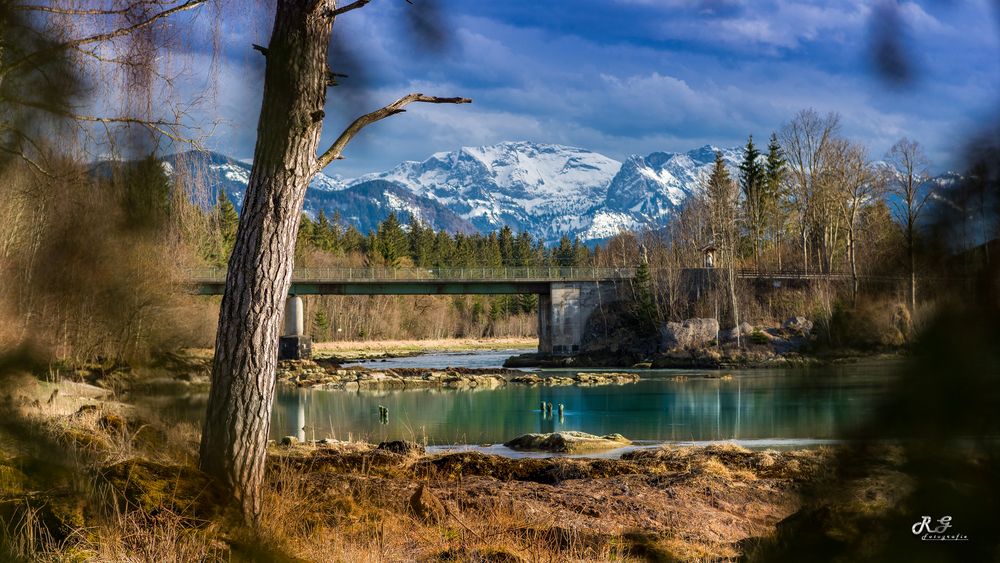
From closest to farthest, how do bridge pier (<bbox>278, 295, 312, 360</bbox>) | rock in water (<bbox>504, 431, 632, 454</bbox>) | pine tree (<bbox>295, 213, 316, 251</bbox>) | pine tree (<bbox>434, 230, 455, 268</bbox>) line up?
1. rock in water (<bbox>504, 431, 632, 454</bbox>)
2. bridge pier (<bbox>278, 295, 312, 360</bbox>)
3. pine tree (<bbox>295, 213, 316, 251</bbox>)
4. pine tree (<bbox>434, 230, 455, 268</bbox>)

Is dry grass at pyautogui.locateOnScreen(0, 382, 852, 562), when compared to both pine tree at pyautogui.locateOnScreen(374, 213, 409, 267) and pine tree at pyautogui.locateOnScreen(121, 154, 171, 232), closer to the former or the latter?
pine tree at pyautogui.locateOnScreen(121, 154, 171, 232)

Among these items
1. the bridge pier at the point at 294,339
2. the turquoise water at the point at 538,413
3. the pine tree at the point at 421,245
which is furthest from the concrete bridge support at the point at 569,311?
the pine tree at the point at 421,245

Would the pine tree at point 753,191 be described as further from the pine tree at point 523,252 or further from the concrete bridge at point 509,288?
the pine tree at point 523,252

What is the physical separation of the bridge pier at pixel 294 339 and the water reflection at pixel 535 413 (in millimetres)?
21467

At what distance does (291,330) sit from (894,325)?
69.2 meters

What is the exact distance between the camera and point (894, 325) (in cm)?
119

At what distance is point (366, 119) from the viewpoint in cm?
485

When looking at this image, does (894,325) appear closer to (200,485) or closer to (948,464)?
(948,464)

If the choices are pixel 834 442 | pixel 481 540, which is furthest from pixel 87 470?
pixel 834 442

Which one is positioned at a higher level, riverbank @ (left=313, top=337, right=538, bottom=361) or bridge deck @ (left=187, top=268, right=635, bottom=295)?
bridge deck @ (left=187, top=268, right=635, bottom=295)

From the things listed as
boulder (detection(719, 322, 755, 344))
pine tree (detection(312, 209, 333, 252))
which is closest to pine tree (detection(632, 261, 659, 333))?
boulder (detection(719, 322, 755, 344))

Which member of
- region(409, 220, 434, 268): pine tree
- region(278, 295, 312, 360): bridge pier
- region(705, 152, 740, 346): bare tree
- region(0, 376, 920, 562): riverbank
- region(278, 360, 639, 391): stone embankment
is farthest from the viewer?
Answer: region(409, 220, 434, 268): pine tree

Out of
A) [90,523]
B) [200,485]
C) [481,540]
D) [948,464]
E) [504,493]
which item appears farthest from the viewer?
[504,493]

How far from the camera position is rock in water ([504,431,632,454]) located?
19.2 meters
